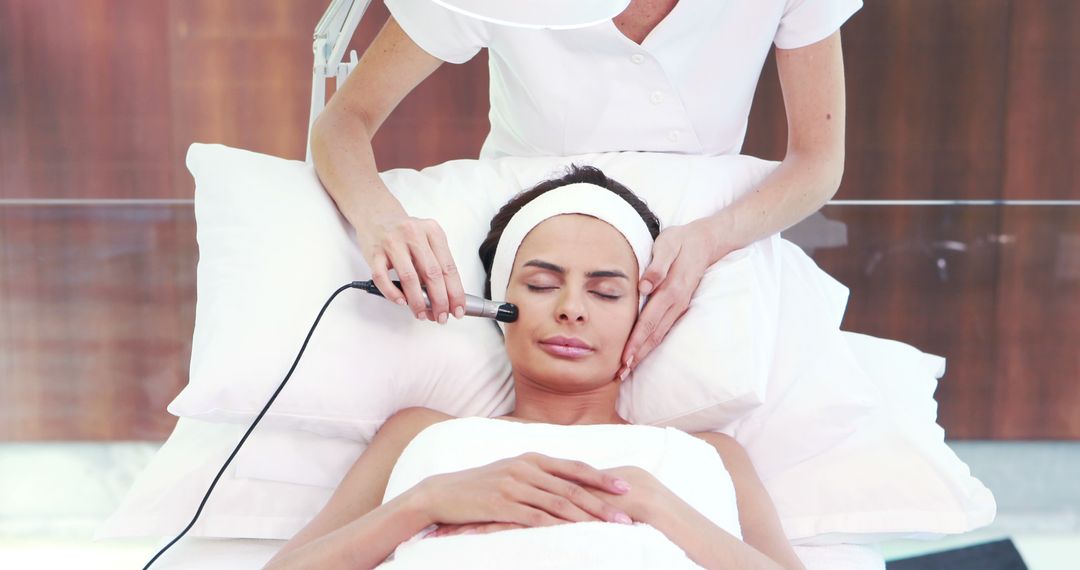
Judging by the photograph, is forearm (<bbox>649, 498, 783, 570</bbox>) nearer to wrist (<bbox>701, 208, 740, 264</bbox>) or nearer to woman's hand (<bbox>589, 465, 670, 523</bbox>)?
woman's hand (<bbox>589, 465, 670, 523</bbox>)

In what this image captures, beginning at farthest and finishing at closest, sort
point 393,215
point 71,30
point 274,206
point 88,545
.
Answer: point 71,30, point 88,545, point 274,206, point 393,215

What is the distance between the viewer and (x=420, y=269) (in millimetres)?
1519

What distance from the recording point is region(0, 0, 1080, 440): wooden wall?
10.7ft

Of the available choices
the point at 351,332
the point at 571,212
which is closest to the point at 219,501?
the point at 351,332

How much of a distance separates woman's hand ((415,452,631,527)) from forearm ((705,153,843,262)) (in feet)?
1.96

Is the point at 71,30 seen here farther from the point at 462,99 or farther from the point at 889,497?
the point at 889,497

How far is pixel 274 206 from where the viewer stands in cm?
180

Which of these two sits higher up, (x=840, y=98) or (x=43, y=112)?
(x=43, y=112)

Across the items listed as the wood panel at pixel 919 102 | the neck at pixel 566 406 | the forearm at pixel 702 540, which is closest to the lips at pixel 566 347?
the neck at pixel 566 406

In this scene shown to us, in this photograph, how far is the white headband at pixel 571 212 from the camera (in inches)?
66.2

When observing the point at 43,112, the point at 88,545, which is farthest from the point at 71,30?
the point at 88,545

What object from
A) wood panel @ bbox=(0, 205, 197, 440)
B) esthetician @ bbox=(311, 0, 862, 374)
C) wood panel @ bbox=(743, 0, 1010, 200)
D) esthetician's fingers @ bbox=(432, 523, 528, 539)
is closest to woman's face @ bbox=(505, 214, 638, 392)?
esthetician @ bbox=(311, 0, 862, 374)

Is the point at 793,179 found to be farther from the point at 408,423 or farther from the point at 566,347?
the point at 408,423

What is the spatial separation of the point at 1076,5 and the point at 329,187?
112 inches
